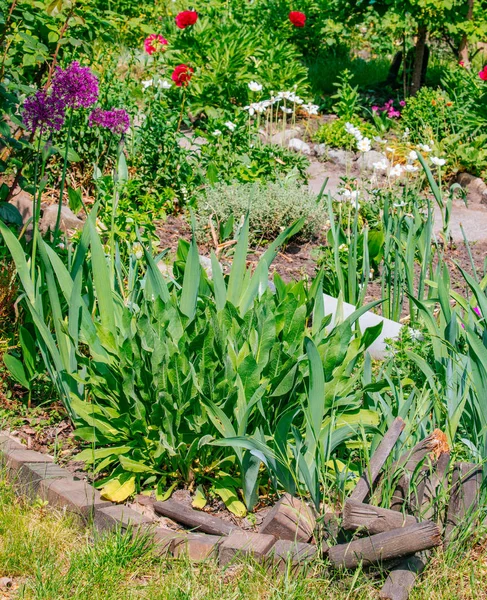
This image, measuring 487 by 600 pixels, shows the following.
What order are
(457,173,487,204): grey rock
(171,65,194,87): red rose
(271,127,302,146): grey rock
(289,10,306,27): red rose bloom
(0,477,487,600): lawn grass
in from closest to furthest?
(0,477,487,600): lawn grass
(171,65,194,87): red rose
(457,173,487,204): grey rock
(271,127,302,146): grey rock
(289,10,306,27): red rose bloom

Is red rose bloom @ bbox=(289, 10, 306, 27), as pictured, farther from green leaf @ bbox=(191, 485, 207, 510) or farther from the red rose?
green leaf @ bbox=(191, 485, 207, 510)

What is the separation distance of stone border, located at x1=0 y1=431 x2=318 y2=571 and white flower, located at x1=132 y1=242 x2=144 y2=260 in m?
0.99

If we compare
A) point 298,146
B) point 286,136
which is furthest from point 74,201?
point 286,136

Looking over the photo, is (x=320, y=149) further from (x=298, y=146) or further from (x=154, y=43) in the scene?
(x=154, y=43)

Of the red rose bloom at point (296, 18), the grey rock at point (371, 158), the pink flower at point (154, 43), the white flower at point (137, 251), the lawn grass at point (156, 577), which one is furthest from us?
the red rose bloom at point (296, 18)

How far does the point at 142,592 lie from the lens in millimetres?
2156

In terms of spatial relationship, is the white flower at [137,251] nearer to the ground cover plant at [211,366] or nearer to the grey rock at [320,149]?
the ground cover plant at [211,366]

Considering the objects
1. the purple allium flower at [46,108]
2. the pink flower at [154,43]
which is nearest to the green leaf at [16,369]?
the purple allium flower at [46,108]

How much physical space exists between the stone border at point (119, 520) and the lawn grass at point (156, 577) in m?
0.03

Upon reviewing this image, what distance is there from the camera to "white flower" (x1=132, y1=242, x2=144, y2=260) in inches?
135

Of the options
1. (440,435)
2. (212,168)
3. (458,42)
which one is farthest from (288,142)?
(440,435)

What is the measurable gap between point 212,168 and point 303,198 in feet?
2.13

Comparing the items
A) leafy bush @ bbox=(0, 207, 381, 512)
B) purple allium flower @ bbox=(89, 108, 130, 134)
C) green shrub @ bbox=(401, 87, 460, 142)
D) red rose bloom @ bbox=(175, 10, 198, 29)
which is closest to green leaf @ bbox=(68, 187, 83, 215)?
purple allium flower @ bbox=(89, 108, 130, 134)

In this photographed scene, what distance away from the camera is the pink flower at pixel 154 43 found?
295 inches
